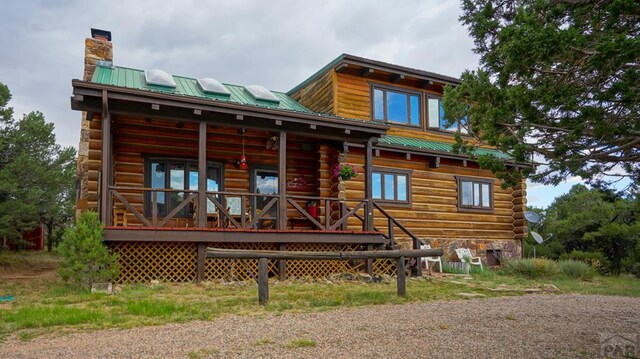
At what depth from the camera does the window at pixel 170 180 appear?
14.3 m

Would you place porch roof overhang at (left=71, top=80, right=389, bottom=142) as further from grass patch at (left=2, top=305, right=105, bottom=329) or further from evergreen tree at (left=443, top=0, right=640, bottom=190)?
evergreen tree at (left=443, top=0, right=640, bottom=190)

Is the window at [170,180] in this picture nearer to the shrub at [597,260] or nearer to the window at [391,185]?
the window at [391,185]

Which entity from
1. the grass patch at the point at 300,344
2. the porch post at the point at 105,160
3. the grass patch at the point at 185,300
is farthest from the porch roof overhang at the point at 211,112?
the grass patch at the point at 300,344

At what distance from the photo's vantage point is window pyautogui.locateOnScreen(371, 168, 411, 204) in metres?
17.0

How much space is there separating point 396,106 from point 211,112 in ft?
26.0

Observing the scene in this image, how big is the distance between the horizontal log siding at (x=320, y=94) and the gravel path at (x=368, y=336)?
32.2 ft

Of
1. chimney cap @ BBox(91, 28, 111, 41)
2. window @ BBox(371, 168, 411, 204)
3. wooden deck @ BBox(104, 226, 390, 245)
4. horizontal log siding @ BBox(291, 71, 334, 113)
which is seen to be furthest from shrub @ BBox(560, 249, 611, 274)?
chimney cap @ BBox(91, 28, 111, 41)

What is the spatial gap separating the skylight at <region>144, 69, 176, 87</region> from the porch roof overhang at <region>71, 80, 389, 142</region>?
3.01 metres

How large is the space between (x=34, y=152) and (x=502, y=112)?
83.8 ft

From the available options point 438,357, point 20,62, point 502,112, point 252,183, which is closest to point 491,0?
point 502,112

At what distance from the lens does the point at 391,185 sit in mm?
17375

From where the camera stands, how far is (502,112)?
6602mm

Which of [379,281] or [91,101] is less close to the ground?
[91,101]

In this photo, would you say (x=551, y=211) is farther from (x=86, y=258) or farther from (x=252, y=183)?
(x=86, y=258)
